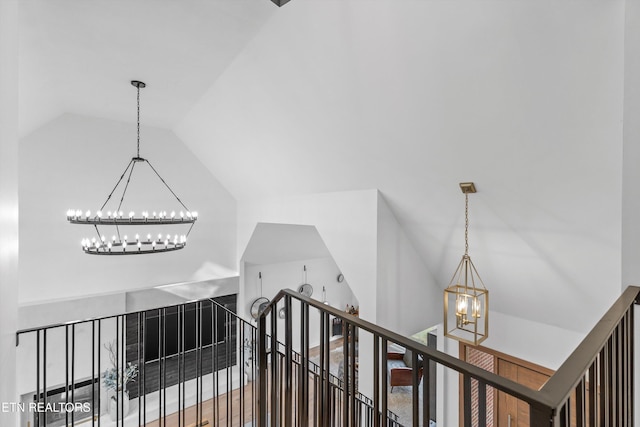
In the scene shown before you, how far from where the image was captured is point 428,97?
2.48 metres

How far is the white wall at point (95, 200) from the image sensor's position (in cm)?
477

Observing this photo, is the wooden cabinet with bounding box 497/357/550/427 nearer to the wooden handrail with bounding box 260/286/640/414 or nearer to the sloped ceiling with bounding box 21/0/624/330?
the sloped ceiling with bounding box 21/0/624/330

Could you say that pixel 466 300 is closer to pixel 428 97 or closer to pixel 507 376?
pixel 428 97

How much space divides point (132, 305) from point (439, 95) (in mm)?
5660

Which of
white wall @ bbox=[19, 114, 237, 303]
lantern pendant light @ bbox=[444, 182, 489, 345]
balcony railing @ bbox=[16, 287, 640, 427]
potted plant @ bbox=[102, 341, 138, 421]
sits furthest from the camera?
potted plant @ bbox=[102, 341, 138, 421]

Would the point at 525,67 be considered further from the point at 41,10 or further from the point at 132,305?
the point at 132,305

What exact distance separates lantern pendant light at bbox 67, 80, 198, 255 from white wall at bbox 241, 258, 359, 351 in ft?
6.45

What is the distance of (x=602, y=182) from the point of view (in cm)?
223

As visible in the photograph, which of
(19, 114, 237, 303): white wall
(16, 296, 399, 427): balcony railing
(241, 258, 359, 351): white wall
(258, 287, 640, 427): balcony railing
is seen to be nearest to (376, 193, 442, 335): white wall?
(16, 296, 399, 427): balcony railing

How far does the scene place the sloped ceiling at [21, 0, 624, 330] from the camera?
192 centimetres

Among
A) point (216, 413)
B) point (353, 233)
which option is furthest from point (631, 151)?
point (216, 413)

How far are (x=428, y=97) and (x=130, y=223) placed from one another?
9.44 feet

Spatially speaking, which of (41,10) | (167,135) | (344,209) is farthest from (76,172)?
(344,209)

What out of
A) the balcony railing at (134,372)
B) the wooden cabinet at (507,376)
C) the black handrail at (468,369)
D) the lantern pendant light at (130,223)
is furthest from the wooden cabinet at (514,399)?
the lantern pendant light at (130,223)
